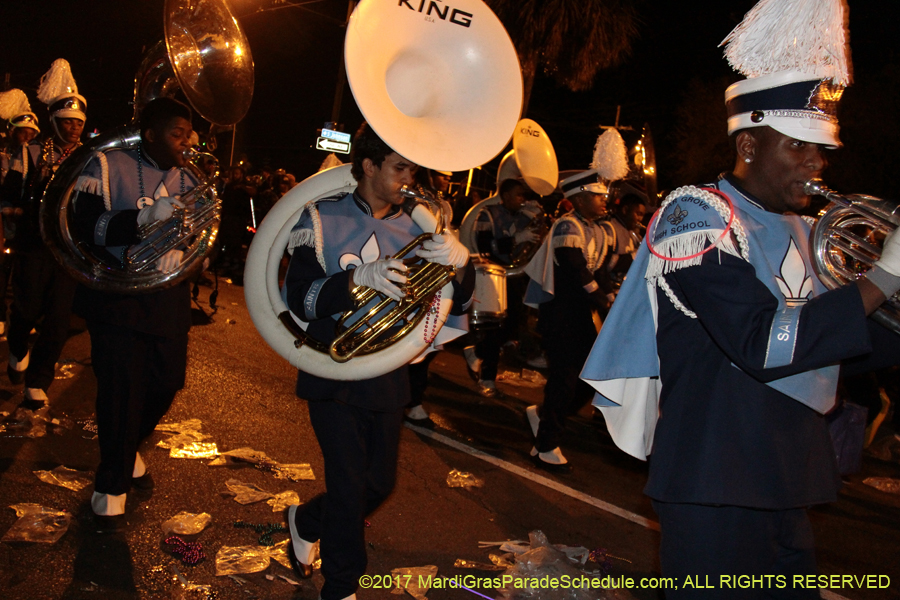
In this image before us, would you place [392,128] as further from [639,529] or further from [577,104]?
[577,104]

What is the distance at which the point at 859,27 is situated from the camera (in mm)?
13398

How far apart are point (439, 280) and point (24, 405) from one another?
3715mm

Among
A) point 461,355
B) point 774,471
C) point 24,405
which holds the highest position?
point 774,471

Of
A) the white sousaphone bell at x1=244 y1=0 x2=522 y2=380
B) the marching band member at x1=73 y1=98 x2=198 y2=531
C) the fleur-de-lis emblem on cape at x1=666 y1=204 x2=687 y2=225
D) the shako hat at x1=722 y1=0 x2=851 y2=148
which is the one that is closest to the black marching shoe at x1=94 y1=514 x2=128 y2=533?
the marching band member at x1=73 y1=98 x2=198 y2=531

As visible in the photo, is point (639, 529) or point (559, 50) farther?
point (559, 50)

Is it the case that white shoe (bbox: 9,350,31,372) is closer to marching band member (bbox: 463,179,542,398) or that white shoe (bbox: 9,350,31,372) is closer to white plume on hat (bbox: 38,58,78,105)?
white plume on hat (bbox: 38,58,78,105)

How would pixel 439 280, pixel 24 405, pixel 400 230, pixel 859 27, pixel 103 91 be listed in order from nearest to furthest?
pixel 439 280 < pixel 400 230 < pixel 24 405 < pixel 859 27 < pixel 103 91

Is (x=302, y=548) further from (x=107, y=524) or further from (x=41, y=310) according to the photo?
(x=41, y=310)

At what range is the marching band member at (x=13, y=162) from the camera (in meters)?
5.74

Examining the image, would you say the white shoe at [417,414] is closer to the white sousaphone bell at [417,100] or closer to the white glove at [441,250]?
the white sousaphone bell at [417,100]

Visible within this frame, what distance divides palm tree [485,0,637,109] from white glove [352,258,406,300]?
893 cm

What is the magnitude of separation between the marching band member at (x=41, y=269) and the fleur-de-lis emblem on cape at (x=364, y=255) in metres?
2.81

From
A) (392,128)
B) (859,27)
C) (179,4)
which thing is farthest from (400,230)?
(859,27)

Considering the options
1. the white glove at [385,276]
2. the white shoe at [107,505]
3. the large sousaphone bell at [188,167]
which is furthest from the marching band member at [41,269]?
the white glove at [385,276]
